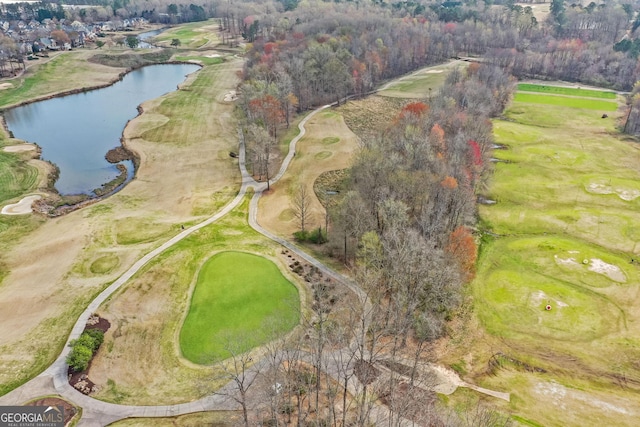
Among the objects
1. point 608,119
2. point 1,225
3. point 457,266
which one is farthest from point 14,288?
point 608,119

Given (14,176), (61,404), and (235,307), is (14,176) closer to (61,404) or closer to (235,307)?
(235,307)

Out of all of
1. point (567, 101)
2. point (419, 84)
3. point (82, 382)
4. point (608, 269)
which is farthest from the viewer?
point (419, 84)

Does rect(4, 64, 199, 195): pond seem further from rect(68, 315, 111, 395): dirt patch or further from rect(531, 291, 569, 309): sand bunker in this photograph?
rect(531, 291, 569, 309): sand bunker

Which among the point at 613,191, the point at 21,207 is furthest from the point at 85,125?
the point at 613,191

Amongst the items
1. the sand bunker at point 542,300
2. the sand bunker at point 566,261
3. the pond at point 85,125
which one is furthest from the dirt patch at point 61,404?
the sand bunker at point 566,261

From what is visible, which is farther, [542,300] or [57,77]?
[57,77]

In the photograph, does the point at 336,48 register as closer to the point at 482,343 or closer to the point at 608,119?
the point at 608,119
